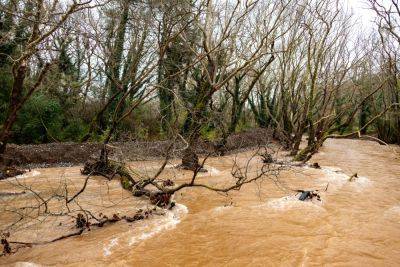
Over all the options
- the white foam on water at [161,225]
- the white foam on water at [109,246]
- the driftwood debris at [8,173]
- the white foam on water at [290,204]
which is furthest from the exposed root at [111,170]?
the white foam on water at [290,204]

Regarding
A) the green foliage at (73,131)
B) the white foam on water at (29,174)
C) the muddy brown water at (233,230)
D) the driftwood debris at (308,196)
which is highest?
the green foliage at (73,131)

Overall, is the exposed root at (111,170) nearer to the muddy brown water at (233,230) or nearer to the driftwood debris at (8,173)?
the muddy brown water at (233,230)

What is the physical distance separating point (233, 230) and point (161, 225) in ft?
4.83

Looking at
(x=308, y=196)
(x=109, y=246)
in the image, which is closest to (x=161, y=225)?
(x=109, y=246)

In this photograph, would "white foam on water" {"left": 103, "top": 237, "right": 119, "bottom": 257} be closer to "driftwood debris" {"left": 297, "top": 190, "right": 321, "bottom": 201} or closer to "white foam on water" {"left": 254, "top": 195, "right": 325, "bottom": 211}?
"white foam on water" {"left": 254, "top": 195, "right": 325, "bottom": 211}

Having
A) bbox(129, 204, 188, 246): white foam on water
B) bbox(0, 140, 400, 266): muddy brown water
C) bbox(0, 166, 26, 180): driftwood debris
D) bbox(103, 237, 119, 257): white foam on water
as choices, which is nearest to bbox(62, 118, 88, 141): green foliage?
bbox(0, 166, 26, 180): driftwood debris

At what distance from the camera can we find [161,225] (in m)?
8.14

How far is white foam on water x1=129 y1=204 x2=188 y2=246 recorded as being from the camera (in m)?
7.46

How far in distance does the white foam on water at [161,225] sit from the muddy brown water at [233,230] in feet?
0.06

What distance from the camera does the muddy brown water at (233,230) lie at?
6520 millimetres

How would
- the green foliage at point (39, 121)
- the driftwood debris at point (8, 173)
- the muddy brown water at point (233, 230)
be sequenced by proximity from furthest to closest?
the green foliage at point (39, 121) → the driftwood debris at point (8, 173) → the muddy brown water at point (233, 230)

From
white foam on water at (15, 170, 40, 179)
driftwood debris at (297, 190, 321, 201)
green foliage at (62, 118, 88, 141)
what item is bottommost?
driftwood debris at (297, 190, 321, 201)

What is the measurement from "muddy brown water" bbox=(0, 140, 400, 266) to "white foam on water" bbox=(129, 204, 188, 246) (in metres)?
0.02

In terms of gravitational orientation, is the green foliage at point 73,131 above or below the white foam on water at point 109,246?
above
